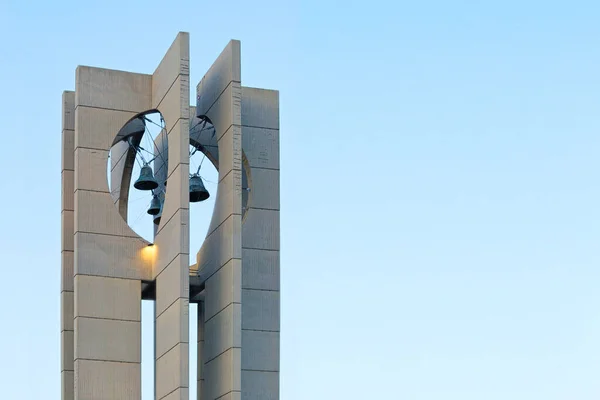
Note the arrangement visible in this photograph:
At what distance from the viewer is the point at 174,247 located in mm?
33688

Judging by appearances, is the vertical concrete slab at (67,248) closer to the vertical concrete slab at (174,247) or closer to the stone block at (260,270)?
the vertical concrete slab at (174,247)

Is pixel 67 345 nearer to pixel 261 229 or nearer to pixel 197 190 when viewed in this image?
pixel 197 190

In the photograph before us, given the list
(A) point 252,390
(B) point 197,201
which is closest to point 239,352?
(A) point 252,390

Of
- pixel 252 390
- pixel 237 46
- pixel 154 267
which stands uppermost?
pixel 237 46

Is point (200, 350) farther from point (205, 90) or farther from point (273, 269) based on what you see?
point (205, 90)

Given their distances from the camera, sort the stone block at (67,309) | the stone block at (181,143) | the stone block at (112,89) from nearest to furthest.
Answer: the stone block at (181,143), the stone block at (112,89), the stone block at (67,309)

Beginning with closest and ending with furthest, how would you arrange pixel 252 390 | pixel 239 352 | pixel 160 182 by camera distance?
pixel 239 352, pixel 252 390, pixel 160 182

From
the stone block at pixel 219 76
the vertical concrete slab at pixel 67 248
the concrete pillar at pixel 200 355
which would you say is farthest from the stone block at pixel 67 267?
the stone block at pixel 219 76

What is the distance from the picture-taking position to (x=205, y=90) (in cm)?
3634

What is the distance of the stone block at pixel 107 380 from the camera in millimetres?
34062

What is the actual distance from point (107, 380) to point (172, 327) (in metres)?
2.28

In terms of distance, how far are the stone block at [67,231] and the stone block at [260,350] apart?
4.81 meters

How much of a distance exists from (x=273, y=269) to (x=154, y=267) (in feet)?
9.65

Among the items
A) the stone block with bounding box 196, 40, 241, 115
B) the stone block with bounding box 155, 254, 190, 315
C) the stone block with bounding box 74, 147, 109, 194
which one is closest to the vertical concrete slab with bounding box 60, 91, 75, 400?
the stone block with bounding box 74, 147, 109, 194
